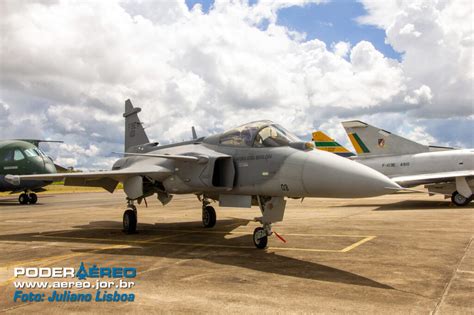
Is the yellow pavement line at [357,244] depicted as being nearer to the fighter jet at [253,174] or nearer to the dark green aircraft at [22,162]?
the fighter jet at [253,174]

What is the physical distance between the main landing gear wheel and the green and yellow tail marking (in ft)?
19.6

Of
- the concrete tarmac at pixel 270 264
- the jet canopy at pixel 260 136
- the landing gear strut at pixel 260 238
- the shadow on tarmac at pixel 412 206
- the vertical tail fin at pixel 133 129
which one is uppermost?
the vertical tail fin at pixel 133 129

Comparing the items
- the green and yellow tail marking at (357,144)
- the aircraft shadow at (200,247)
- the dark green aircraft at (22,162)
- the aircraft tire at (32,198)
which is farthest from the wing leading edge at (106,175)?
the green and yellow tail marking at (357,144)

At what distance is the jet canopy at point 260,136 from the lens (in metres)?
8.47

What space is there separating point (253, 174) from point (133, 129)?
832 centimetres

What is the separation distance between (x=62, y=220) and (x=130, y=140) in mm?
4081

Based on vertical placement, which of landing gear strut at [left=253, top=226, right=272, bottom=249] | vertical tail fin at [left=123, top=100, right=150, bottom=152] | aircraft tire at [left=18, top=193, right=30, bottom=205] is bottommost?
landing gear strut at [left=253, top=226, right=272, bottom=249]

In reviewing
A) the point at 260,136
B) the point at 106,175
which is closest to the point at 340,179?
the point at 260,136

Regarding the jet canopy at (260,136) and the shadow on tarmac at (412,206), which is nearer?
the jet canopy at (260,136)

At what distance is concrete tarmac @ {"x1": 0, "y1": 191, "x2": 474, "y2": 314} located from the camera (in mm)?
4898

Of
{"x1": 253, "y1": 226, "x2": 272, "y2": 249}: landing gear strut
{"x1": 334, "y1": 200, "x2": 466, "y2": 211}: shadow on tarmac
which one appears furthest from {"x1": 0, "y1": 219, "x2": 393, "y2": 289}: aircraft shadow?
{"x1": 334, "y1": 200, "x2": 466, "y2": 211}: shadow on tarmac

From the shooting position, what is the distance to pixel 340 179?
271 inches

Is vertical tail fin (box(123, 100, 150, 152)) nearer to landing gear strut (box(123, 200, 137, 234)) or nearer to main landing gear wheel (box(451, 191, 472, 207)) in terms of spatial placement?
landing gear strut (box(123, 200, 137, 234))

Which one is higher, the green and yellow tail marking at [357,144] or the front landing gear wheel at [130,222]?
the green and yellow tail marking at [357,144]
